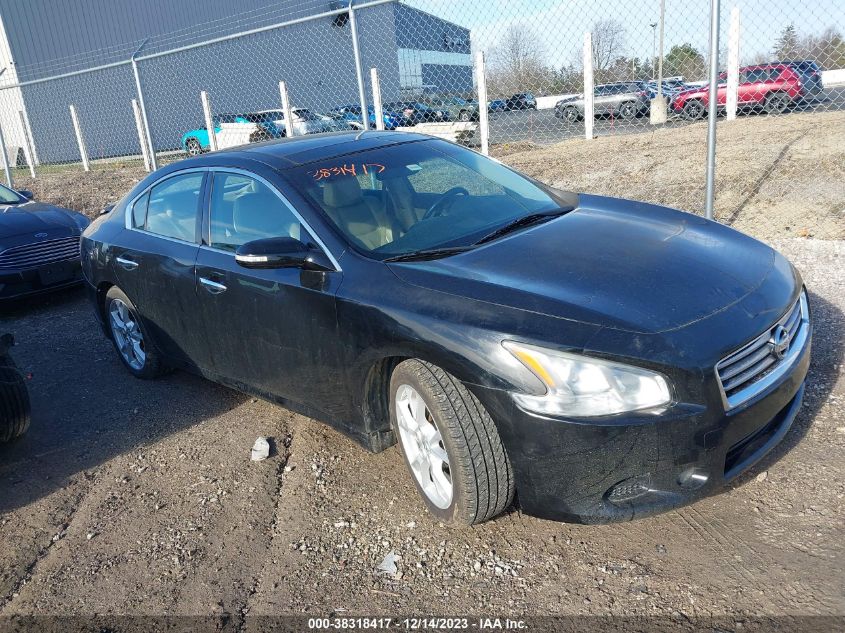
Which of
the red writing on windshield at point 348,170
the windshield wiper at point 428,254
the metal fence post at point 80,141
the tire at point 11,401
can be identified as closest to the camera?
the windshield wiper at point 428,254

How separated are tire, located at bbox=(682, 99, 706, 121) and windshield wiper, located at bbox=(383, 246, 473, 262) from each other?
12.4 metres

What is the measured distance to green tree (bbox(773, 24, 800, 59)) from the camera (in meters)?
6.58

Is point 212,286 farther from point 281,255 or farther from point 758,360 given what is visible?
point 758,360

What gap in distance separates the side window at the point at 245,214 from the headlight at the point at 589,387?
4.82 ft

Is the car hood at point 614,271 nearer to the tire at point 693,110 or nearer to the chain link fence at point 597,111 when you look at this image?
the chain link fence at point 597,111

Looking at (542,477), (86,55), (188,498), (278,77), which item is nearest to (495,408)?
(542,477)

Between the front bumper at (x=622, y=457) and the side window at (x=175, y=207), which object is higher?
the side window at (x=175, y=207)

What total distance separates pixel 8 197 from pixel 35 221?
125 cm

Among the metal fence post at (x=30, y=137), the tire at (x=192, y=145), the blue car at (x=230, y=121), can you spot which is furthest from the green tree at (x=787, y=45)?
the metal fence post at (x=30, y=137)

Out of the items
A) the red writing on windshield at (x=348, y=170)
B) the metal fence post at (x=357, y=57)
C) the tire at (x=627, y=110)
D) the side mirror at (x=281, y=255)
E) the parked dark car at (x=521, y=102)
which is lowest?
the tire at (x=627, y=110)

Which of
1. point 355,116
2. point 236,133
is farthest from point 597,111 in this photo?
point 236,133

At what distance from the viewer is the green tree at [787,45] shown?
21.6 feet

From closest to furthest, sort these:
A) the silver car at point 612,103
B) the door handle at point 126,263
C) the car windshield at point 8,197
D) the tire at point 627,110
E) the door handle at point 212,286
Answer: the door handle at point 212,286 < the door handle at point 126,263 < the car windshield at point 8,197 < the silver car at point 612,103 < the tire at point 627,110

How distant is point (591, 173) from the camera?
9.90 m
